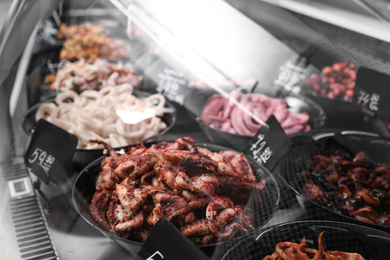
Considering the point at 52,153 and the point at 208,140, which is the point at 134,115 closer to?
the point at 52,153

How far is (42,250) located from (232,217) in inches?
27.5

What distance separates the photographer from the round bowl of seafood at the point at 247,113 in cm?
188

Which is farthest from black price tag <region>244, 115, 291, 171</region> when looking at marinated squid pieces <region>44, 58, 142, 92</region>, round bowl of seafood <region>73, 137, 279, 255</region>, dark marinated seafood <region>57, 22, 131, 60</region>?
dark marinated seafood <region>57, 22, 131, 60</region>

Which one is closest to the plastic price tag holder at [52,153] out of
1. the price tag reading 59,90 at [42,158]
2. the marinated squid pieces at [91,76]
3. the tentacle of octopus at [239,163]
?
the price tag reading 59,90 at [42,158]

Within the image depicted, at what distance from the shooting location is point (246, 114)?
195cm

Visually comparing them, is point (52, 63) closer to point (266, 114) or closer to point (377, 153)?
point (266, 114)

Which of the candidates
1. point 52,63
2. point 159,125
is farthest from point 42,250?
point 52,63

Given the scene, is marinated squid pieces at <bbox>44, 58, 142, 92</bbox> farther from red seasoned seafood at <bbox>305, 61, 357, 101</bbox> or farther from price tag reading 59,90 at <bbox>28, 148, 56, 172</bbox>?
red seasoned seafood at <bbox>305, 61, 357, 101</bbox>

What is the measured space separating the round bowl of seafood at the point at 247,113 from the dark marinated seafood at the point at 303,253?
2.21 ft

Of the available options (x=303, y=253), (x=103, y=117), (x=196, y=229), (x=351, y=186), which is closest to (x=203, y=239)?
(x=196, y=229)

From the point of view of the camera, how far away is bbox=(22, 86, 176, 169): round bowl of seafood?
1.64 m

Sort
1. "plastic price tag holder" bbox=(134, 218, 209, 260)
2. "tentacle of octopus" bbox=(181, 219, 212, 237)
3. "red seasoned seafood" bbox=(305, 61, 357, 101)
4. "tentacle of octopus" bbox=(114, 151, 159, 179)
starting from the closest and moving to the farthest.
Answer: "plastic price tag holder" bbox=(134, 218, 209, 260) < "tentacle of octopus" bbox=(181, 219, 212, 237) < "tentacle of octopus" bbox=(114, 151, 159, 179) < "red seasoned seafood" bbox=(305, 61, 357, 101)

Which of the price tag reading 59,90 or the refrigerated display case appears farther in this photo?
the price tag reading 59,90

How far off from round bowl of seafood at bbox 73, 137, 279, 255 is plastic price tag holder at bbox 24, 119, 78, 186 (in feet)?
0.57
